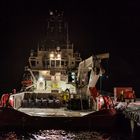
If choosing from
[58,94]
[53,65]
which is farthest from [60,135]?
[53,65]

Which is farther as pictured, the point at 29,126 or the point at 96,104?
the point at 96,104

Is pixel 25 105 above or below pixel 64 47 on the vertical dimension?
below

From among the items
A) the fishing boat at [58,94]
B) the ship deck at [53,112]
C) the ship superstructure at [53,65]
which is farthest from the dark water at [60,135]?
the ship superstructure at [53,65]

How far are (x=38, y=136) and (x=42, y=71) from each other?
41.1ft

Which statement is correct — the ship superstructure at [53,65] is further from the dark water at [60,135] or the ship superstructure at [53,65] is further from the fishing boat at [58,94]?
the dark water at [60,135]

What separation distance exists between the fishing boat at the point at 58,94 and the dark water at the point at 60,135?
408 mm

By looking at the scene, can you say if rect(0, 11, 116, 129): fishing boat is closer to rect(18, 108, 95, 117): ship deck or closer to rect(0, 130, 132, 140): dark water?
rect(18, 108, 95, 117): ship deck

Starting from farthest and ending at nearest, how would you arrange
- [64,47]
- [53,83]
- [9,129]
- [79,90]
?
[64,47] < [53,83] < [79,90] < [9,129]

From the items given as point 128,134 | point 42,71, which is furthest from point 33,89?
point 128,134

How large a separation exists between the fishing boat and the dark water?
0.41 meters

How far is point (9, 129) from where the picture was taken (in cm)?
2302

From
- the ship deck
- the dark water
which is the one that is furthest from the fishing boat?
the dark water

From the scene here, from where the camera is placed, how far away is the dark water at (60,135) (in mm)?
20984

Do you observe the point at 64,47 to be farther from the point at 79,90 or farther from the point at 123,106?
the point at 123,106
